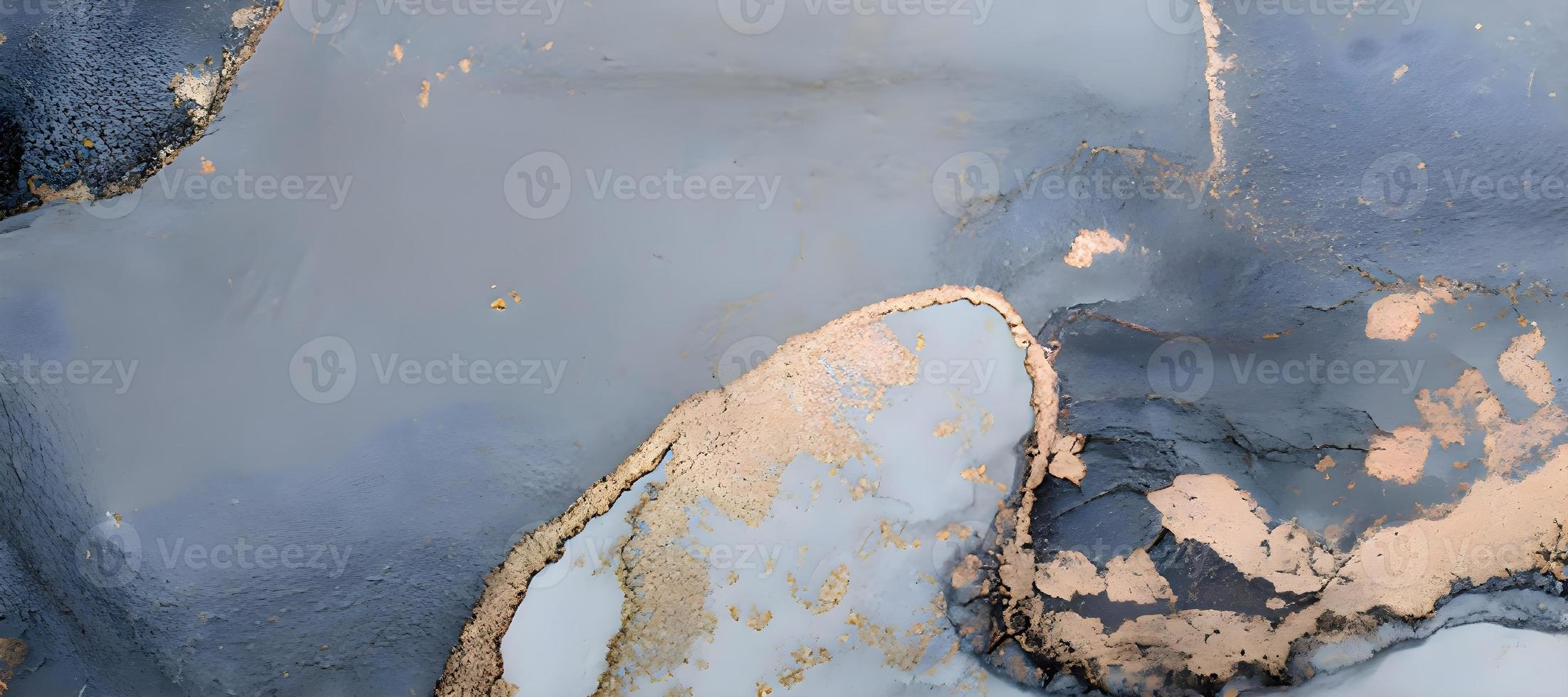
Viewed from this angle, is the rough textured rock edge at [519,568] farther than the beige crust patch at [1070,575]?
No

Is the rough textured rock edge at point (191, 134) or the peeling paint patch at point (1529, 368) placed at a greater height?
the rough textured rock edge at point (191, 134)

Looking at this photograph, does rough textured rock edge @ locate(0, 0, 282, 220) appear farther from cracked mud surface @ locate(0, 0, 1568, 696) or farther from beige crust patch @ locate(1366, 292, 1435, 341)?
beige crust patch @ locate(1366, 292, 1435, 341)

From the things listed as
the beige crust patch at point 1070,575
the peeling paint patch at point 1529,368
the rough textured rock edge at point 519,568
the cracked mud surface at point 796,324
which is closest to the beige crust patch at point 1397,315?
the cracked mud surface at point 796,324

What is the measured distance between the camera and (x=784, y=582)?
2.65 meters

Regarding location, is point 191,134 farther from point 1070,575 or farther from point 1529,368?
point 1529,368

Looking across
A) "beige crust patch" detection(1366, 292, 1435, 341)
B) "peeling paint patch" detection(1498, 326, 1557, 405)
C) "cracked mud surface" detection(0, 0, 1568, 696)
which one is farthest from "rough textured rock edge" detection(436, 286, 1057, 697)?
"peeling paint patch" detection(1498, 326, 1557, 405)

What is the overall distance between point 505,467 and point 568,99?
3.76 feet

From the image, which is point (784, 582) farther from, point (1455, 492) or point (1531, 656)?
point (1531, 656)

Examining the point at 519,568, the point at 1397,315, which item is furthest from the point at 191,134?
the point at 1397,315

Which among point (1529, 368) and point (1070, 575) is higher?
point (1529, 368)

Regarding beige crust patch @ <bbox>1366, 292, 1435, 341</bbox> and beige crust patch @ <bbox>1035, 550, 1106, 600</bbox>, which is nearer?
beige crust patch @ <bbox>1366, 292, 1435, 341</bbox>

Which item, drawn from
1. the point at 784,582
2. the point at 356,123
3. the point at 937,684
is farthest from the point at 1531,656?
the point at 356,123

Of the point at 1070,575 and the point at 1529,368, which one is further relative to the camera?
the point at 1070,575

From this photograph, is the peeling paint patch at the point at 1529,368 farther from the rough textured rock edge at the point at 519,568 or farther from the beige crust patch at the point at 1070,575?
the rough textured rock edge at the point at 519,568
